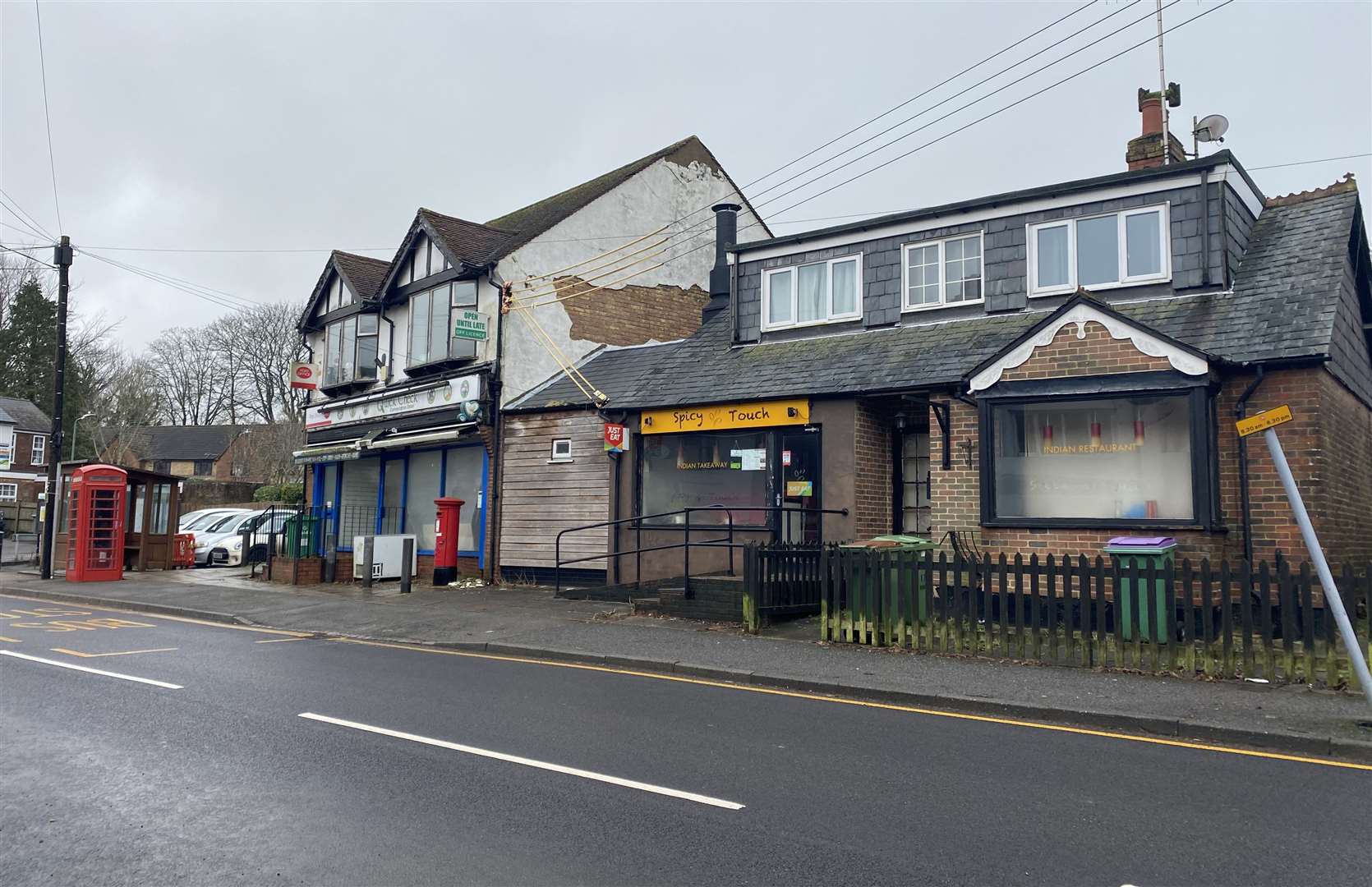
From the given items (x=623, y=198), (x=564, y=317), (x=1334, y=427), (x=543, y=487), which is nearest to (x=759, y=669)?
(x=1334, y=427)

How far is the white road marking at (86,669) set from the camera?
29.1 ft

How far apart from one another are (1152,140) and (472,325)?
13.0 meters

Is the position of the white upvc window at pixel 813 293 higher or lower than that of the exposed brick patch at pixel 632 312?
lower

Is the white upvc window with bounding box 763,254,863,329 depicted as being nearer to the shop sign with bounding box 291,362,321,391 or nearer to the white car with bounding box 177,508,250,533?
the shop sign with bounding box 291,362,321,391

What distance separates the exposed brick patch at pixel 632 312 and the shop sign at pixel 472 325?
1.88 metres

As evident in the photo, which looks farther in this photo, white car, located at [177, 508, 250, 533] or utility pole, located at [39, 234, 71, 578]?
white car, located at [177, 508, 250, 533]

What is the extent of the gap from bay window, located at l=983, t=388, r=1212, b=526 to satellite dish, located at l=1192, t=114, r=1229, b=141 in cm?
703

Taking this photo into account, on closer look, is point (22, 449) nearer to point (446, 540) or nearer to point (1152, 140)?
point (446, 540)

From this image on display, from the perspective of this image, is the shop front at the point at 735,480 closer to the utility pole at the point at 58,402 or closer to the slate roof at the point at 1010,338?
the slate roof at the point at 1010,338

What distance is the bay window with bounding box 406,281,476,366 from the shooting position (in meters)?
20.3

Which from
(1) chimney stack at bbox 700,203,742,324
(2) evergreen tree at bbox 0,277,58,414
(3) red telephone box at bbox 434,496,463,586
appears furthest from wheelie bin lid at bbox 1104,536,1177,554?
(2) evergreen tree at bbox 0,277,58,414

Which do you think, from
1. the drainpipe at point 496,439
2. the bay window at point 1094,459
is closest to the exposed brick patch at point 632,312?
the drainpipe at point 496,439

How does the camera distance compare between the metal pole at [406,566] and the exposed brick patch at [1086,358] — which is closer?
the exposed brick patch at [1086,358]

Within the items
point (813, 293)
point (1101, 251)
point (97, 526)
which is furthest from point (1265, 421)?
point (97, 526)
